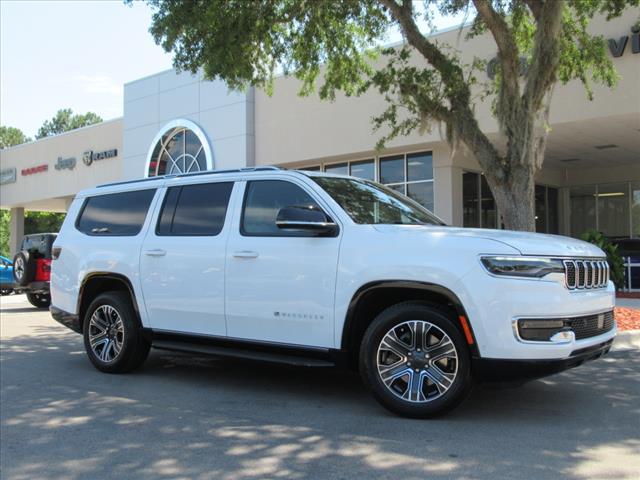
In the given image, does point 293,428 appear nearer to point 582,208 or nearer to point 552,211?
point 552,211

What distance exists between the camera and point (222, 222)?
5.88 meters

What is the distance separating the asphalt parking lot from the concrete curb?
1451 mm

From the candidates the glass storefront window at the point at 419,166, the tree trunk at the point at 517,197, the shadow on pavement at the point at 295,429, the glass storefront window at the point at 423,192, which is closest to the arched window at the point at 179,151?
the glass storefront window at the point at 419,166

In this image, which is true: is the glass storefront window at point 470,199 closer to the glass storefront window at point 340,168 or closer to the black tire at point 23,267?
the glass storefront window at point 340,168

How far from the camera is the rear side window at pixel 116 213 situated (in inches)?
263

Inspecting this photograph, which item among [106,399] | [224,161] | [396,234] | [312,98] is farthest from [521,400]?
[224,161]

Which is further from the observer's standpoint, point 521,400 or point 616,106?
point 616,106

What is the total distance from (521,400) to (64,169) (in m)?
30.5

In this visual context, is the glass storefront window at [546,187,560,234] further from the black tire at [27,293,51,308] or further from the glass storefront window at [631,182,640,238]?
the black tire at [27,293,51,308]

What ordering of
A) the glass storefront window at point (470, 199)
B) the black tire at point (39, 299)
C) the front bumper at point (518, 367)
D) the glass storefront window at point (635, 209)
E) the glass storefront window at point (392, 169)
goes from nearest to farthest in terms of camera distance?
the front bumper at point (518, 367) → the black tire at point (39, 299) → the glass storefront window at point (470, 199) → the glass storefront window at point (392, 169) → the glass storefront window at point (635, 209)

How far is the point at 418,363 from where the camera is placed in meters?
4.73

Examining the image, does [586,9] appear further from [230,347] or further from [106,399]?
[106,399]

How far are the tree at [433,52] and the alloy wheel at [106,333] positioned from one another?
18.4ft

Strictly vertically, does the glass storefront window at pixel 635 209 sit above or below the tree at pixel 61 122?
below
